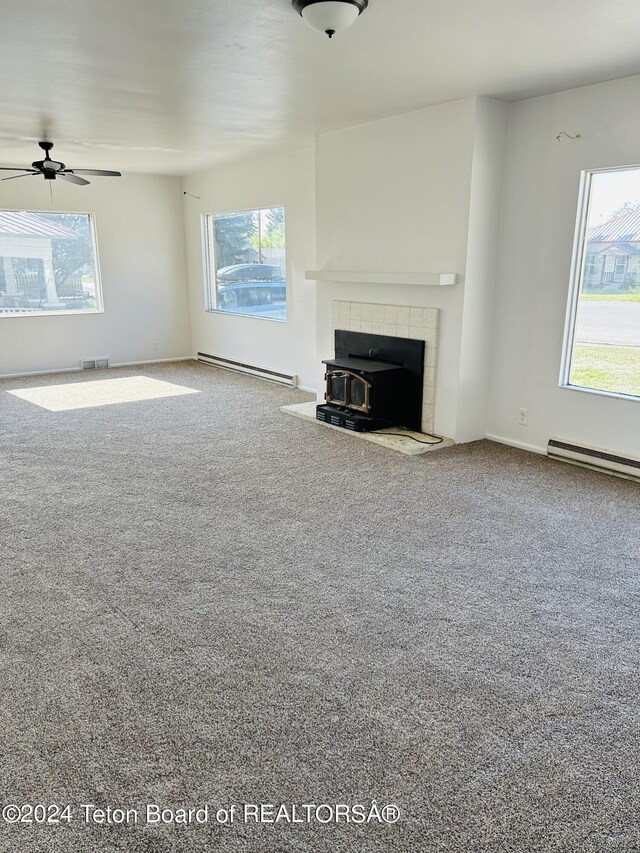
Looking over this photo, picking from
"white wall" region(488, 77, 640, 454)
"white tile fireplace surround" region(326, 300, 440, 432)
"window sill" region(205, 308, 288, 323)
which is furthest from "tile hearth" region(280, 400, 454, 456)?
"window sill" region(205, 308, 288, 323)

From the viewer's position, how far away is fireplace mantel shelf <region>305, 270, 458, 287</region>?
4.58 m

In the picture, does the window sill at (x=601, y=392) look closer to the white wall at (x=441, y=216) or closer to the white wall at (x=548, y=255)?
the white wall at (x=548, y=255)

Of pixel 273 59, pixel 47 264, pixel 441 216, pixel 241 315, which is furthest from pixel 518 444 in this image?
pixel 47 264

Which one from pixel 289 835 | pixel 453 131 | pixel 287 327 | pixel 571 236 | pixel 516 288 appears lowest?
pixel 289 835

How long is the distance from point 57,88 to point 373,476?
3.17m

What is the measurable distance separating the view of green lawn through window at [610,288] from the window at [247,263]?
3526 mm

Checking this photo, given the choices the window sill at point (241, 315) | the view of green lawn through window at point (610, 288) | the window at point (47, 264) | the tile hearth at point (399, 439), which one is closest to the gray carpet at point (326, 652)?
the tile hearth at point (399, 439)

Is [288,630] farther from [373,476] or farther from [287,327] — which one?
[287,327]

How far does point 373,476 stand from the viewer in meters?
4.21

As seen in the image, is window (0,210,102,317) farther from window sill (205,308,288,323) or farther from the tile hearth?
the tile hearth

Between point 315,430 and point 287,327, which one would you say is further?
point 287,327

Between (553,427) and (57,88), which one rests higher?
(57,88)

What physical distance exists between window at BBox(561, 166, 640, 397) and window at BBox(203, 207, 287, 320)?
11.5 ft

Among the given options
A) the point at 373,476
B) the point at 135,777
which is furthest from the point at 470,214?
the point at 135,777
